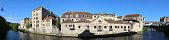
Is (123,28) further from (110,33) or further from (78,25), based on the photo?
(78,25)

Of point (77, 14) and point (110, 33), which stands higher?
point (77, 14)

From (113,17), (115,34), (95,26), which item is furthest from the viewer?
(113,17)

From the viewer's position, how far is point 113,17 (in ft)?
343

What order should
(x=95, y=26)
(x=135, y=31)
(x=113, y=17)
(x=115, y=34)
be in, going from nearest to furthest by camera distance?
(x=115, y=34) → (x=95, y=26) → (x=135, y=31) → (x=113, y=17)

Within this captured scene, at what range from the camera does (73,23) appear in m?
87.4

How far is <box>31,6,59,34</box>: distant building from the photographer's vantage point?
316 feet

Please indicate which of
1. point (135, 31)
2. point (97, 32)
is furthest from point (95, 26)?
point (135, 31)

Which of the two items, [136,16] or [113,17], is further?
[136,16]

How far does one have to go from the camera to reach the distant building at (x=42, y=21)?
9632cm

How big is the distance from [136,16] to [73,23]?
4056 centimetres

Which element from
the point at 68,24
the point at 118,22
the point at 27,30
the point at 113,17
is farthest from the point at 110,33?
the point at 27,30

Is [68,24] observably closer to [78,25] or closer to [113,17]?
[78,25]

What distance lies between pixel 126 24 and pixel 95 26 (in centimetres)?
1050

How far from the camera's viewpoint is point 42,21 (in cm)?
10294
